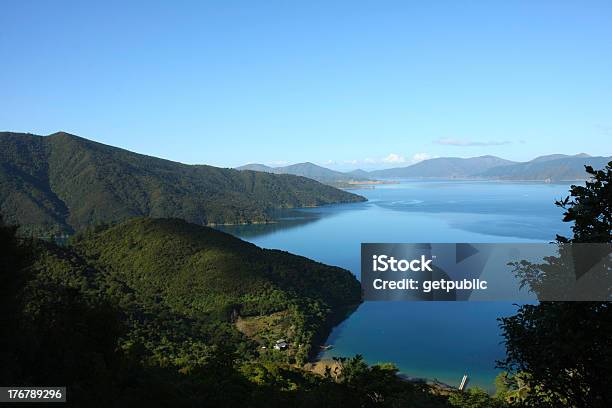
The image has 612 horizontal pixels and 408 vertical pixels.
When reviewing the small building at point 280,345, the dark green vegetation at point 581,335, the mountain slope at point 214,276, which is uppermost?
the dark green vegetation at point 581,335

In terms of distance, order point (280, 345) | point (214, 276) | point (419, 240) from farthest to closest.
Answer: point (419, 240), point (214, 276), point (280, 345)

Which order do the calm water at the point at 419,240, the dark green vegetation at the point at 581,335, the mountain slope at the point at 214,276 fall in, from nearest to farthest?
the dark green vegetation at the point at 581,335 < the calm water at the point at 419,240 < the mountain slope at the point at 214,276

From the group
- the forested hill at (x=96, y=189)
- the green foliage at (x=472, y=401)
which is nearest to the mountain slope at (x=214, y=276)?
the green foliage at (x=472, y=401)

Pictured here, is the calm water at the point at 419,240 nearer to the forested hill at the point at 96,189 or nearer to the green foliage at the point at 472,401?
the green foliage at the point at 472,401

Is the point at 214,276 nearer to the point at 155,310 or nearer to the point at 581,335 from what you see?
the point at 155,310

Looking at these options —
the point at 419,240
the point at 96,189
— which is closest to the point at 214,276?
the point at 419,240

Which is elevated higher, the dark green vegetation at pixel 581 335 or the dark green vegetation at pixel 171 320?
the dark green vegetation at pixel 581 335

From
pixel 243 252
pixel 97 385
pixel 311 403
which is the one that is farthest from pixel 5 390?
pixel 243 252
